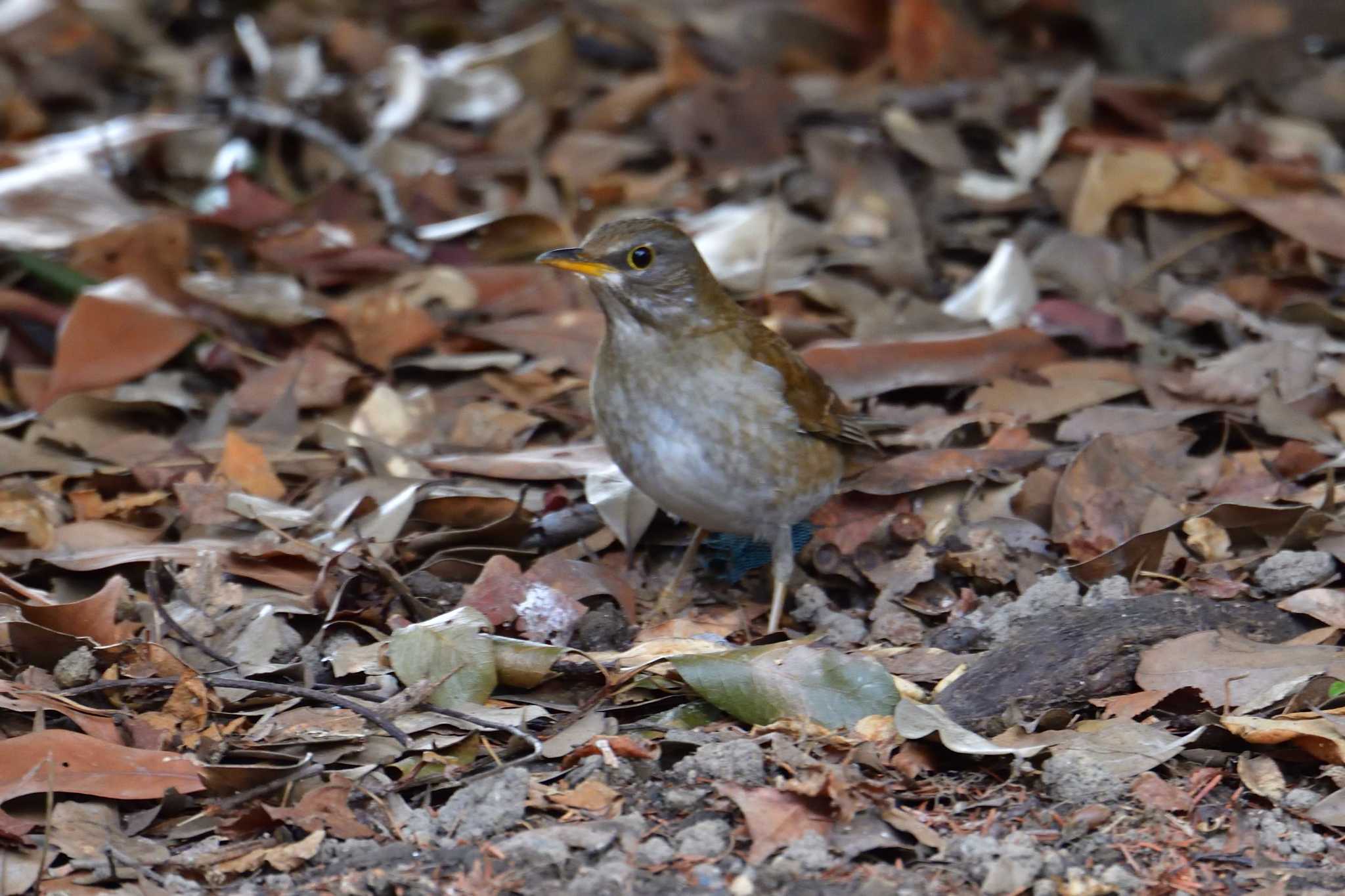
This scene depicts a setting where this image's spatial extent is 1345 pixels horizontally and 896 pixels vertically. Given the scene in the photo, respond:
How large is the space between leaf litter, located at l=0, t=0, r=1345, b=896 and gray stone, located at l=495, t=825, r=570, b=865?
0.04ft

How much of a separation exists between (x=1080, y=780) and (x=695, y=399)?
196 cm

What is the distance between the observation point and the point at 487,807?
4.21 meters

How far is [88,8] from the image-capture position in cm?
1039

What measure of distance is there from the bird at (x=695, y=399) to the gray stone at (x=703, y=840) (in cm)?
154

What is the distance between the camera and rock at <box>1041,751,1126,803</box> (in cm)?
425

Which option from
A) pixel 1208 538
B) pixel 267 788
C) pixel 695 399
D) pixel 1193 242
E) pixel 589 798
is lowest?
pixel 1208 538

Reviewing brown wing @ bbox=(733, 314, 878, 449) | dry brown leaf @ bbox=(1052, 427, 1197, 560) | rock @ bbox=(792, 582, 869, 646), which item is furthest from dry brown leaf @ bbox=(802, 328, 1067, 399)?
rock @ bbox=(792, 582, 869, 646)

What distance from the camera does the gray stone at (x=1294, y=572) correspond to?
17.3 feet

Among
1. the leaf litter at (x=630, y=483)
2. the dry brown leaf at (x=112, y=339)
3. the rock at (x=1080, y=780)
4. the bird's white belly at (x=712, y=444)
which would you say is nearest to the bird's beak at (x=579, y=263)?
the bird's white belly at (x=712, y=444)

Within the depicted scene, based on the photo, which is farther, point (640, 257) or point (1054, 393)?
point (1054, 393)

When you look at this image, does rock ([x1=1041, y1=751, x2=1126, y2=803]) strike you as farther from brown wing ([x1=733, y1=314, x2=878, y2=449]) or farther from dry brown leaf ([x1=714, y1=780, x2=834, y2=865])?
brown wing ([x1=733, y1=314, x2=878, y2=449])

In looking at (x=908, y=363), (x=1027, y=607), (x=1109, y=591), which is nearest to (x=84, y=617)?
(x=1027, y=607)

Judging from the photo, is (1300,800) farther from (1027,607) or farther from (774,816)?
(774,816)

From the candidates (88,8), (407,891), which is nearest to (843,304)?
(407,891)
